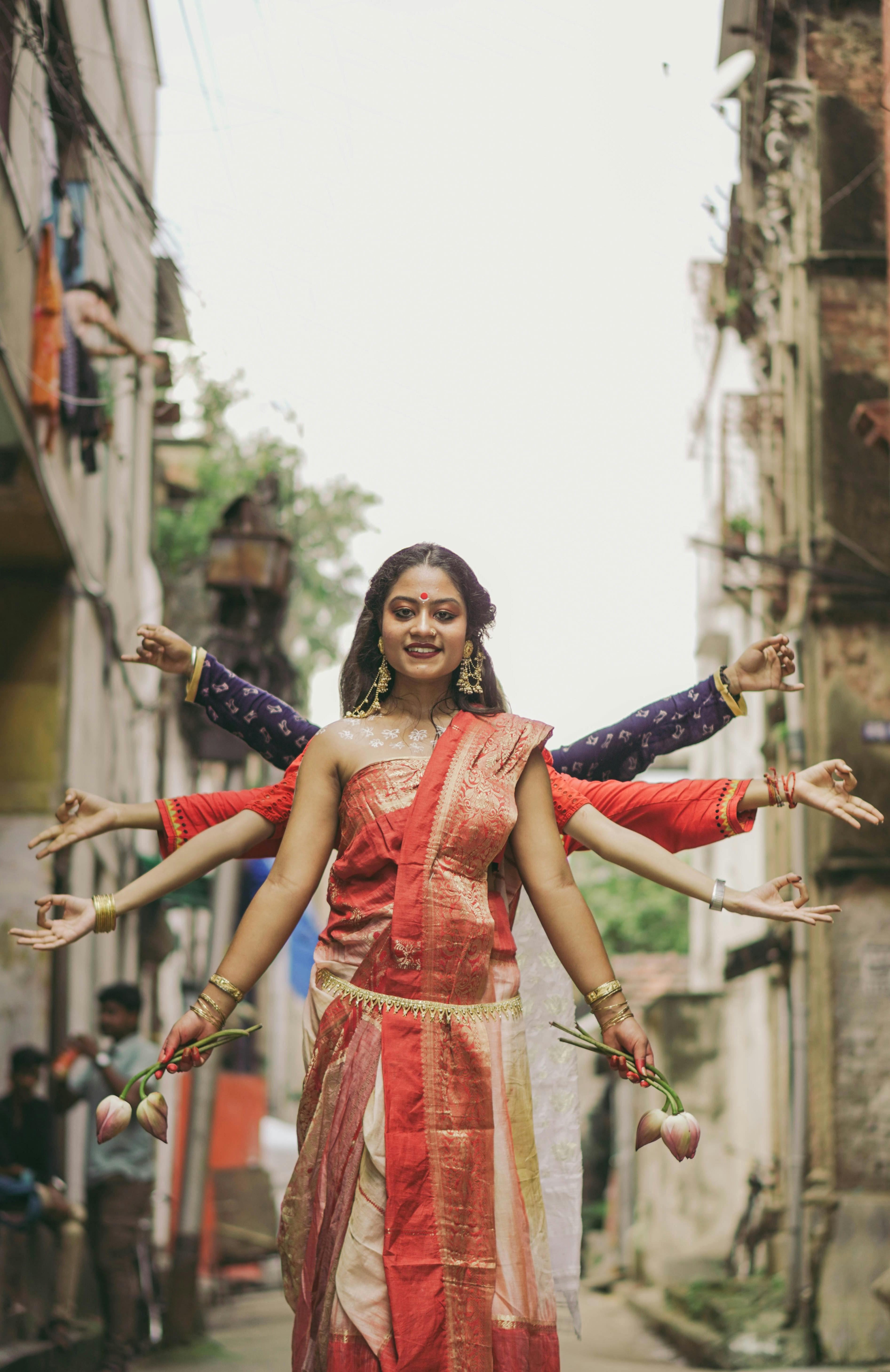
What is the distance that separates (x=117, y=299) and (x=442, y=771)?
8.53 meters

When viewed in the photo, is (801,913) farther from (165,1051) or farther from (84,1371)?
(84,1371)

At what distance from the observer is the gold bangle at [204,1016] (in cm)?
351

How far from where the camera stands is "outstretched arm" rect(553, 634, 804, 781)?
4.27 meters

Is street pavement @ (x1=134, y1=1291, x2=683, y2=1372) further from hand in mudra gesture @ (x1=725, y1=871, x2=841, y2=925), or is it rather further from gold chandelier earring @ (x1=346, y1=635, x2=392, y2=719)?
gold chandelier earring @ (x1=346, y1=635, x2=392, y2=719)

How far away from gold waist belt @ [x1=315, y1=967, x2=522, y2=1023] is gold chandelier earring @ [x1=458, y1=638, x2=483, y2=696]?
2.33ft

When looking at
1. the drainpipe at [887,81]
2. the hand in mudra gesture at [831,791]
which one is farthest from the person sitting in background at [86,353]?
the hand in mudra gesture at [831,791]

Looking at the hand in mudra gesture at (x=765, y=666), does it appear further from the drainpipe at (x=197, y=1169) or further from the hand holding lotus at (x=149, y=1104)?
the drainpipe at (x=197, y=1169)

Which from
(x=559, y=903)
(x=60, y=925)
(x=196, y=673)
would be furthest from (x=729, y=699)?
(x=60, y=925)

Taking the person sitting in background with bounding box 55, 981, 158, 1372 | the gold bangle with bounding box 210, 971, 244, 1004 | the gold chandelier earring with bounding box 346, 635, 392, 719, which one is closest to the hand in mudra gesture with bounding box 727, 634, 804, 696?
the gold chandelier earring with bounding box 346, 635, 392, 719

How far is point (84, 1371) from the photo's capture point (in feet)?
25.3

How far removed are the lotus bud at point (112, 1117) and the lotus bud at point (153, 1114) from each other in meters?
0.03

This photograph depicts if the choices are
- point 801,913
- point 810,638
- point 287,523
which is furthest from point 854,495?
point 801,913

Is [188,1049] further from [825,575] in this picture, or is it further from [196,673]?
[825,575]

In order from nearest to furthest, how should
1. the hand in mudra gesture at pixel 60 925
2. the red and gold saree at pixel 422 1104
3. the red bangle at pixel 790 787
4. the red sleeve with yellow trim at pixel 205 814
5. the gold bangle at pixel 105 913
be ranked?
the red and gold saree at pixel 422 1104 → the hand in mudra gesture at pixel 60 925 → the gold bangle at pixel 105 913 → the red bangle at pixel 790 787 → the red sleeve with yellow trim at pixel 205 814
